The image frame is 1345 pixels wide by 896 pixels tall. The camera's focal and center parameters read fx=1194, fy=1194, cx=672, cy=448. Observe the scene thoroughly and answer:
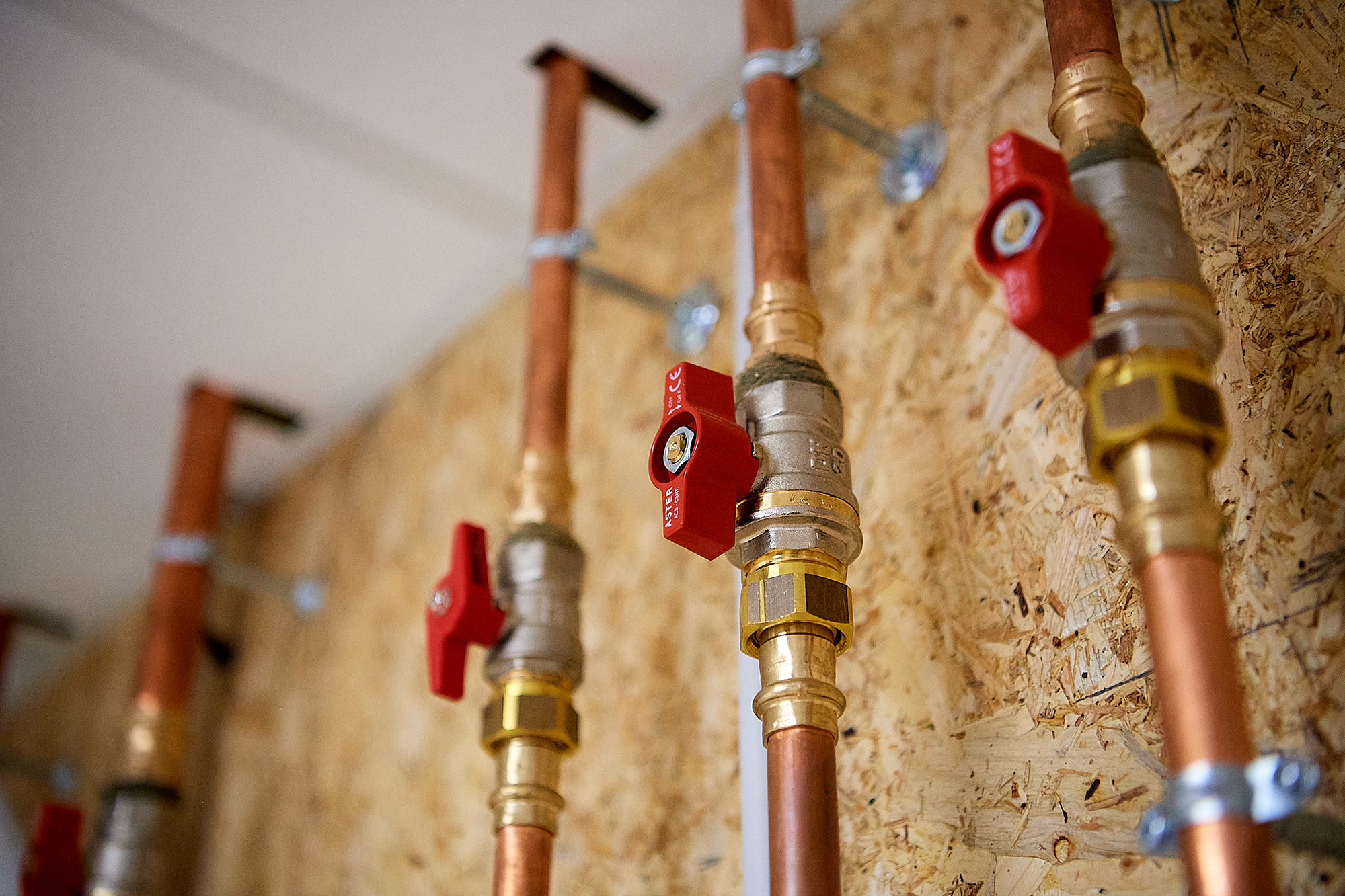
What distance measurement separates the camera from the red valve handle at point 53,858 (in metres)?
2.13

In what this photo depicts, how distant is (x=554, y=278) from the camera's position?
171cm

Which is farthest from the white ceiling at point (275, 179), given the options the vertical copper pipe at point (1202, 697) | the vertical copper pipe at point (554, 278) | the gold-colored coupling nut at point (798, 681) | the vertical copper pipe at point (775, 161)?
the vertical copper pipe at point (1202, 697)

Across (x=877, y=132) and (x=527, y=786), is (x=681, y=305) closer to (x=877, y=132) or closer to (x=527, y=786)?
(x=877, y=132)

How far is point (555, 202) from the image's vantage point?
1776mm

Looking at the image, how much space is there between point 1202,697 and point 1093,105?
525mm

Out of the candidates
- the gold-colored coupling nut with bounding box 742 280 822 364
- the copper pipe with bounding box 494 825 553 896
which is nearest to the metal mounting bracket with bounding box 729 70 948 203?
the gold-colored coupling nut with bounding box 742 280 822 364

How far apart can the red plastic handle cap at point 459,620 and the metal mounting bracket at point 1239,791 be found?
0.79m

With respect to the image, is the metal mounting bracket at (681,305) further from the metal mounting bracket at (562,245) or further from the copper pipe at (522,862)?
the copper pipe at (522,862)

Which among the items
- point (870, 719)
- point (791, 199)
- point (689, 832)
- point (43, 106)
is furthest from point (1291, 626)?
point (43, 106)

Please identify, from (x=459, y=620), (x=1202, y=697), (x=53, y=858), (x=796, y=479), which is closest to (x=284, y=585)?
(x=53, y=858)

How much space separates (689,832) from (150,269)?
159 cm

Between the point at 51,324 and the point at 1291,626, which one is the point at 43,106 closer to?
the point at 51,324

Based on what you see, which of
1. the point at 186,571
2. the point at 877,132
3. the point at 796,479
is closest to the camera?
the point at 796,479

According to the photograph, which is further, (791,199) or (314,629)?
(314,629)
